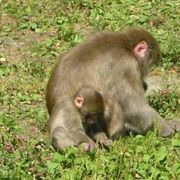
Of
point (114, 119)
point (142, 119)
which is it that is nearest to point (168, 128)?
point (142, 119)

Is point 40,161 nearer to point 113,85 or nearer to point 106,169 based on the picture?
point 106,169

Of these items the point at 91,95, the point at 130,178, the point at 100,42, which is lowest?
the point at 130,178

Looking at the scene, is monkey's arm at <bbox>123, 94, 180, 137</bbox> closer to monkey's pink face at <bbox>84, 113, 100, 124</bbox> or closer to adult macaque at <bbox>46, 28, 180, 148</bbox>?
A: adult macaque at <bbox>46, 28, 180, 148</bbox>

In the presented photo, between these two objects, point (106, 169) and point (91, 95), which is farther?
point (91, 95)

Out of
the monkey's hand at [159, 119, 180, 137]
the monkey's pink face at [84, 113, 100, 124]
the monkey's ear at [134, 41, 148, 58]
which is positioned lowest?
the monkey's hand at [159, 119, 180, 137]

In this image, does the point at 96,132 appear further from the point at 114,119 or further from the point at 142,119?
the point at 142,119

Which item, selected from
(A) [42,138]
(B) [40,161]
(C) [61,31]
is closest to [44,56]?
(C) [61,31]

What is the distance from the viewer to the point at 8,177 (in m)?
6.54

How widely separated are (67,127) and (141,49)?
1.41 m

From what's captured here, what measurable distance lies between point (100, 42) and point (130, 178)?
6.93ft

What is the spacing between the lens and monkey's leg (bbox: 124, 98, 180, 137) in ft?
26.7

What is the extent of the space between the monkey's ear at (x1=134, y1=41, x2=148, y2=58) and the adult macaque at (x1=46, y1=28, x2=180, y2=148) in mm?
78

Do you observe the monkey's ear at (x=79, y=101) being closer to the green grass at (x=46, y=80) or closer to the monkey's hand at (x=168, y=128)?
the green grass at (x=46, y=80)

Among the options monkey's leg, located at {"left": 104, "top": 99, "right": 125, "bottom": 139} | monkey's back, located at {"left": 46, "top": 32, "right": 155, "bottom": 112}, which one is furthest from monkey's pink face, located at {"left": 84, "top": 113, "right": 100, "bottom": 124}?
monkey's back, located at {"left": 46, "top": 32, "right": 155, "bottom": 112}
